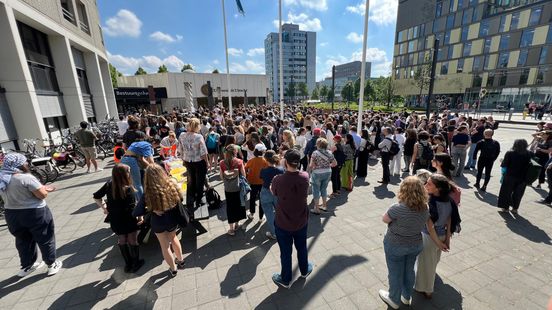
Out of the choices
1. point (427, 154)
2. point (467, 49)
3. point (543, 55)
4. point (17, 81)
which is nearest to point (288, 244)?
point (427, 154)

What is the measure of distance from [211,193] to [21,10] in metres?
11.9

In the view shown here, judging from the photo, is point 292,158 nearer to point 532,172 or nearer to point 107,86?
point 532,172

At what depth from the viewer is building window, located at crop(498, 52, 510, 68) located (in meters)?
38.2

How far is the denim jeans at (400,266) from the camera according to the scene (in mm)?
2682

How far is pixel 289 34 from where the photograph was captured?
121 m

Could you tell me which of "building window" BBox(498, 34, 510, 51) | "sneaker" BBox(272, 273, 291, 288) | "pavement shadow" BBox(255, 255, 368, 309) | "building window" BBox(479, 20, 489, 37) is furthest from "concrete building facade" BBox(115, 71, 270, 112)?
"building window" BBox(498, 34, 510, 51)

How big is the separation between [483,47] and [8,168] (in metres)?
59.5

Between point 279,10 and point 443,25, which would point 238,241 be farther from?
point 443,25

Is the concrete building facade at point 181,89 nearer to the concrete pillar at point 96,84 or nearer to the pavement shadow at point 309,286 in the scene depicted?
the concrete pillar at point 96,84

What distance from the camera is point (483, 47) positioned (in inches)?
1623

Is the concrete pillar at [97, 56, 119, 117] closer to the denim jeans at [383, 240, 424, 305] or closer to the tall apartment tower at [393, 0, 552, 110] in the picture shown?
the denim jeans at [383, 240, 424, 305]

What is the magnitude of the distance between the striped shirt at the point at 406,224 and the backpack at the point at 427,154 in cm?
456

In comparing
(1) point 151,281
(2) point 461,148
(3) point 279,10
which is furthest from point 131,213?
(3) point 279,10

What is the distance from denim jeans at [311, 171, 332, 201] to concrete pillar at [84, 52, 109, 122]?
64.5 ft
